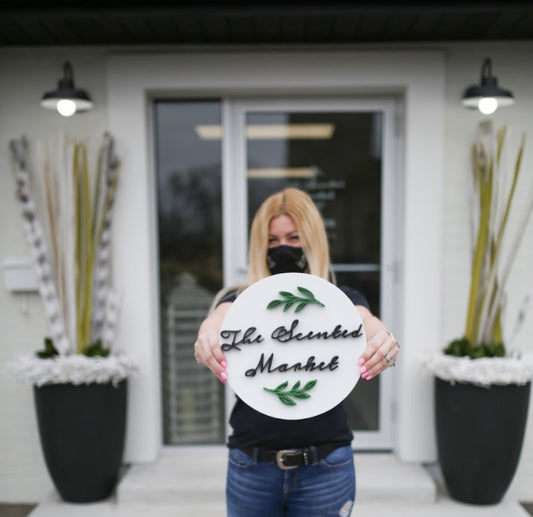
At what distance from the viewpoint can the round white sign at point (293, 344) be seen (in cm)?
136

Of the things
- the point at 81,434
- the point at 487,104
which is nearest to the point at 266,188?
the point at 487,104

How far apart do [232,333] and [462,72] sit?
2.30 m

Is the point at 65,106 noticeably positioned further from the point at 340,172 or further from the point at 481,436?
the point at 481,436

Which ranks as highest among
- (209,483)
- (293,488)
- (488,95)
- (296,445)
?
(488,95)

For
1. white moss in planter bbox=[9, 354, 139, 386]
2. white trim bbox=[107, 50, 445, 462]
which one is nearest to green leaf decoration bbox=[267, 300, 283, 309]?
white moss in planter bbox=[9, 354, 139, 386]

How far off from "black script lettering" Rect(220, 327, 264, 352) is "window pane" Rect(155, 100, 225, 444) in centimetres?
185

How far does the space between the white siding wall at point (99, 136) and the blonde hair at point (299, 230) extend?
170 cm

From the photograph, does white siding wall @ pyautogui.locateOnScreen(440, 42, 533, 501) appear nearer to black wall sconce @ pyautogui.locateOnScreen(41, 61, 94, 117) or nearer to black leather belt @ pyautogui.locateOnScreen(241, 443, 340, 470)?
black leather belt @ pyautogui.locateOnScreen(241, 443, 340, 470)

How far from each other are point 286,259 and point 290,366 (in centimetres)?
32

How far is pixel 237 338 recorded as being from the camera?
1.37m

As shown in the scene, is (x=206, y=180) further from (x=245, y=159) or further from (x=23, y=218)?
(x=23, y=218)

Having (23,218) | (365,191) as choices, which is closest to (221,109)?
(365,191)

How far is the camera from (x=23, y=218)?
2.79 meters

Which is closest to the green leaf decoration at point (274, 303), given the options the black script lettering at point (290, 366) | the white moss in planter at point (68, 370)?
the black script lettering at point (290, 366)
